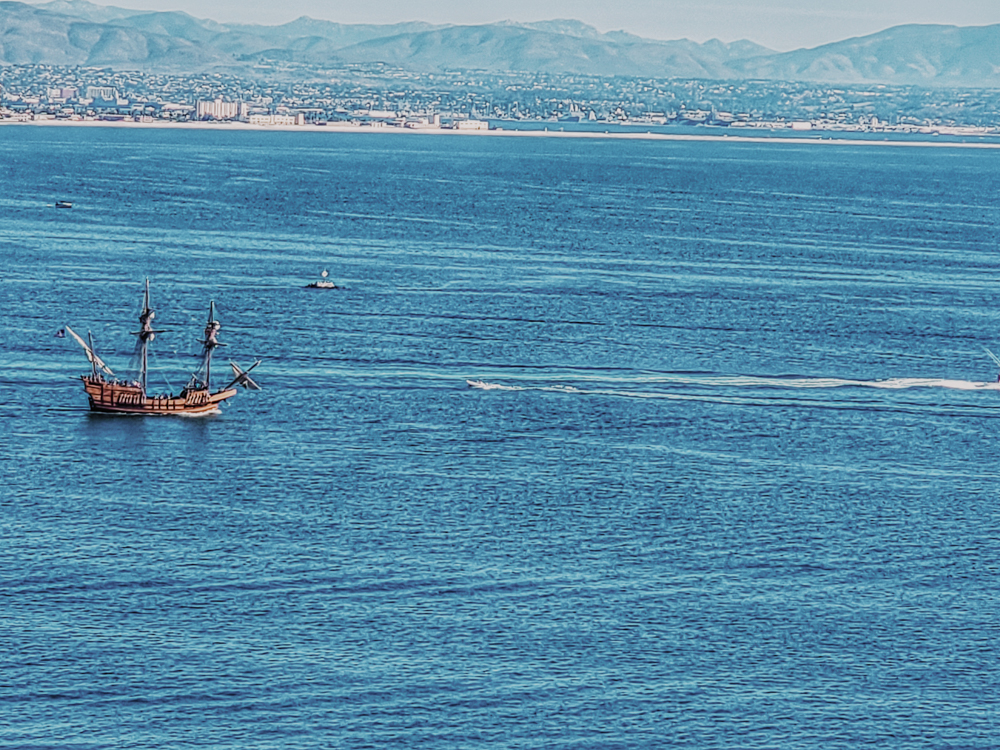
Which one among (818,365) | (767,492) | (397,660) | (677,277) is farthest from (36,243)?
(397,660)

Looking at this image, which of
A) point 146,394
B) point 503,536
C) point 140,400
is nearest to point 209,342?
point 146,394

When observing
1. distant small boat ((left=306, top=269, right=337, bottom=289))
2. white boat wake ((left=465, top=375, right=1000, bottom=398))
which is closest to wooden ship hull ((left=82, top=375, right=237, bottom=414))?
white boat wake ((left=465, top=375, right=1000, bottom=398))

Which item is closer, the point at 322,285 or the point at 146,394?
the point at 146,394

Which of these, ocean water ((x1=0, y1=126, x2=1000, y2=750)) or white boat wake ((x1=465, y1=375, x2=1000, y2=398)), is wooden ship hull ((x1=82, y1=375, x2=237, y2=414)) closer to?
ocean water ((x1=0, y1=126, x2=1000, y2=750))

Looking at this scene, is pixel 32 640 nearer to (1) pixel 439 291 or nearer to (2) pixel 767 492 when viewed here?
(2) pixel 767 492

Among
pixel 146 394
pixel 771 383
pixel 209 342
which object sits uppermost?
pixel 209 342

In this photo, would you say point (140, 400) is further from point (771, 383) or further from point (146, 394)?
point (771, 383)

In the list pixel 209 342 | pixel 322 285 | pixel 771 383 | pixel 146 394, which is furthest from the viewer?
pixel 322 285
